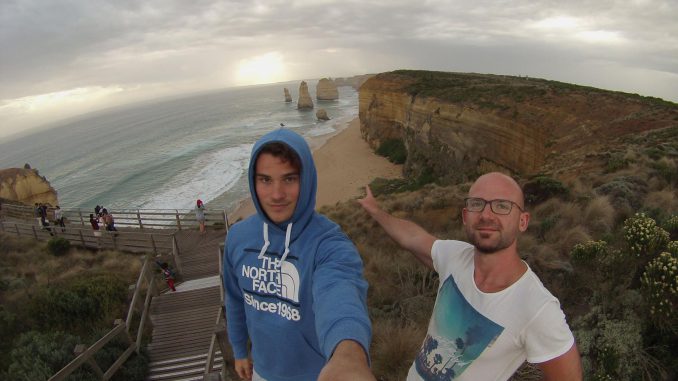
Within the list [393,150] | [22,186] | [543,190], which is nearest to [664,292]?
[543,190]

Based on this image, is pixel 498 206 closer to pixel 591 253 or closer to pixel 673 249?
pixel 673 249

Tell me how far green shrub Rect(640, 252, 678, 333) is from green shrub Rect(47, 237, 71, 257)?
15.0 metres

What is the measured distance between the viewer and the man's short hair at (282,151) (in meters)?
1.62

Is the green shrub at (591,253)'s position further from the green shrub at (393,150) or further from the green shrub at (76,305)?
the green shrub at (393,150)

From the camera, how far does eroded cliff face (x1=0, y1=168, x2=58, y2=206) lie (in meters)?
23.3

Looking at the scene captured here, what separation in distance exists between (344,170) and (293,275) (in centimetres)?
3140

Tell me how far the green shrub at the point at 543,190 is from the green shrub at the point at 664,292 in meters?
6.18

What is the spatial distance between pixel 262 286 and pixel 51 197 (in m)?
31.4

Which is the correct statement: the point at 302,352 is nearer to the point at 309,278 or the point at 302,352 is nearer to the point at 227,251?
the point at 309,278

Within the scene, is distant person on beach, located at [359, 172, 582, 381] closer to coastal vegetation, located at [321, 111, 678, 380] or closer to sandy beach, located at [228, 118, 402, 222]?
coastal vegetation, located at [321, 111, 678, 380]

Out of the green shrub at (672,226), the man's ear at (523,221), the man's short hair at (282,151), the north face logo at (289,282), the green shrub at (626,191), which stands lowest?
the green shrub at (626,191)

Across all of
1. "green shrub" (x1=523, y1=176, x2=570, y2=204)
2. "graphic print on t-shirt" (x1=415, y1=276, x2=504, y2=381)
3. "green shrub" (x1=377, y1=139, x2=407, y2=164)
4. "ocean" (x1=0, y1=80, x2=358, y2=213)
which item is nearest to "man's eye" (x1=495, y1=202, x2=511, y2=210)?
"graphic print on t-shirt" (x1=415, y1=276, x2=504, y2=381)

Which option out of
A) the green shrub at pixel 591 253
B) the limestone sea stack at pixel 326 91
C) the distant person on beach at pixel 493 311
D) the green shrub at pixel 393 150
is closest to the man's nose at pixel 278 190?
the distant person on beach at pixel 493 311

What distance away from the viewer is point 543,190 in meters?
9.34
